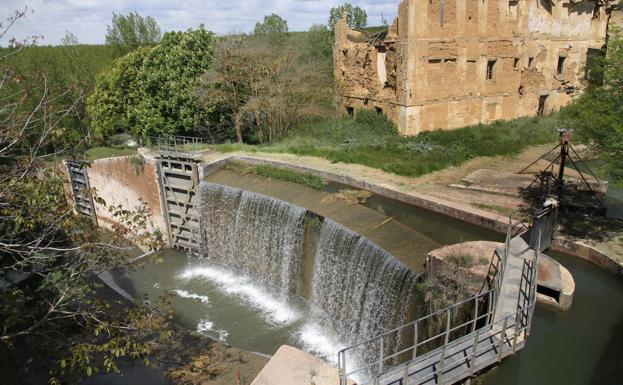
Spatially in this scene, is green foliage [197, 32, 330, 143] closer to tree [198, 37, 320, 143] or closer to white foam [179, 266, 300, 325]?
tree [198, 37, 320, 143]

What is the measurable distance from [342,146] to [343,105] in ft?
22.0

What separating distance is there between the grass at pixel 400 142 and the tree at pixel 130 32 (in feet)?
87.8

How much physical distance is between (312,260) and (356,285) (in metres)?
2.63

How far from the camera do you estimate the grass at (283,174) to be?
17.4 meters

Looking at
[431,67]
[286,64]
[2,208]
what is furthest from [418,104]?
[2,208]

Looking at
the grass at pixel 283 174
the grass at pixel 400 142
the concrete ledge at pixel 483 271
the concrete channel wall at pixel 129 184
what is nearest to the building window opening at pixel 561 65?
the grass at pixel 400 142

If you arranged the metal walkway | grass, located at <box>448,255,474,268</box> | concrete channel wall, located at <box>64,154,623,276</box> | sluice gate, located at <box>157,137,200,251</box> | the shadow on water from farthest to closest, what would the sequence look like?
sluice gate, located at <box>157,137,200,251</box>, concrete channel wall, located at <box>64,154,623,276</box>, grass, located at <box>448,255,474,268</box>, the shadow on water, the metal walkway

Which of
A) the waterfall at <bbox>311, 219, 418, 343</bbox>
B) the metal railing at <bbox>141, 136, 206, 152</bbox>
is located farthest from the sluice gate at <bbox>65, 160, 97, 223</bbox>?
the waterfall at <bbox>311, 219, 418, 343</bbox>

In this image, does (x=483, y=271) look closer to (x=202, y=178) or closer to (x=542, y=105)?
(x=202, y=178)

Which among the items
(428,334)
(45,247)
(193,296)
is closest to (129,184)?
(193,296)

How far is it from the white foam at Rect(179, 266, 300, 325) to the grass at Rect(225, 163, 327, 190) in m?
4.22

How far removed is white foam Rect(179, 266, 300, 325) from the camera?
14.9 metres

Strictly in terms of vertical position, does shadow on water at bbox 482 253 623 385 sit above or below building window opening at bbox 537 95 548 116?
below

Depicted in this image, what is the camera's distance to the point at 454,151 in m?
20.8
